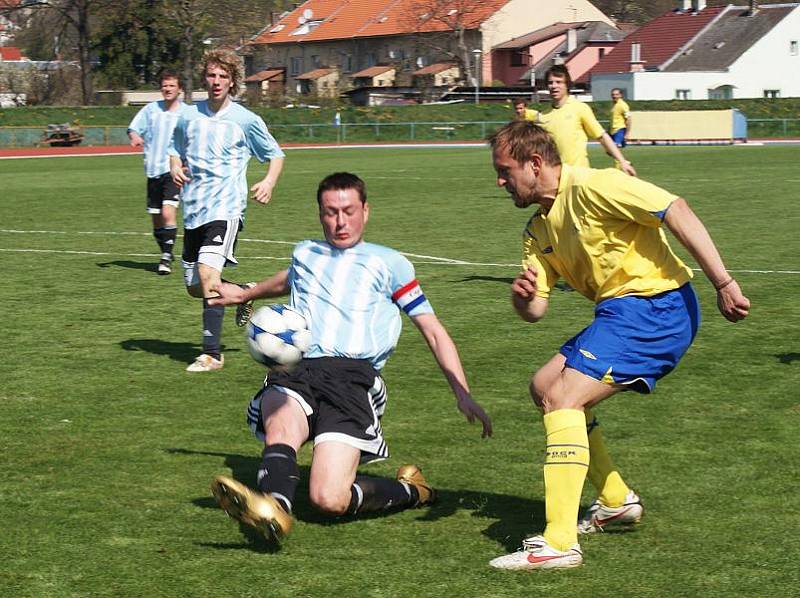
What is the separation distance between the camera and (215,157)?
9.91 m

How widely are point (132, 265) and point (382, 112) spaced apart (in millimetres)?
48130

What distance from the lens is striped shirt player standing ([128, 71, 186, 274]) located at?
15.4m

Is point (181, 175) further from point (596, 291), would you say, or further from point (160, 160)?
point (160, 160)

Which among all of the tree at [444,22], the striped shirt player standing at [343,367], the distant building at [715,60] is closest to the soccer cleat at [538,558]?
the striped shirt player standing at [343,367]

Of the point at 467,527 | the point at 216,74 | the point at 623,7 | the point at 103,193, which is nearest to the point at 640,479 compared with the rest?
the point at 467,527

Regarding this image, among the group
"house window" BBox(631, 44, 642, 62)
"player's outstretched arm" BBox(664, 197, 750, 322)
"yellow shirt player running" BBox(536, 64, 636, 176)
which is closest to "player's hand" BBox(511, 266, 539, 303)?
"player's outstretched arm" BBox(664, 197, 750, 322)

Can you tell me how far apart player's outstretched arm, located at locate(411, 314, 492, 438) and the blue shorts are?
0.50 metres

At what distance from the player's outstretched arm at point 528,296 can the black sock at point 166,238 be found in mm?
10151

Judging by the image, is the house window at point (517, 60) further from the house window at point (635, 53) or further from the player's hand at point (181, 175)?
the player's hand at point (181, 175)

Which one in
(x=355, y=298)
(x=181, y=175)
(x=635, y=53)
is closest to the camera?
(x=355, y=298)

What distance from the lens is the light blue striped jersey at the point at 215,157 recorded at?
9.85 metres

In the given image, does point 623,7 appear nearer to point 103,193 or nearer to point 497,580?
point 103,193

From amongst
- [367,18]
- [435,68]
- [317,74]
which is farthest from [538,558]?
[367,18]

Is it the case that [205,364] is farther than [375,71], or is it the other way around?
[375,71]
